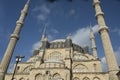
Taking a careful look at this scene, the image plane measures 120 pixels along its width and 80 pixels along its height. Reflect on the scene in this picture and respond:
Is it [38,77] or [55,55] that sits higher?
[55,55]

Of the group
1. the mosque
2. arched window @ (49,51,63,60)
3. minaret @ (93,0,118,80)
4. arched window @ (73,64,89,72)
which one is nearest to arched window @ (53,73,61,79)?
the mosque

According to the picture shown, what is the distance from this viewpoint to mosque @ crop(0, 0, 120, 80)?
17.5m

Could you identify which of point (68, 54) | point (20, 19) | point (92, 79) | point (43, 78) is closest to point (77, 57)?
point (68, 54)

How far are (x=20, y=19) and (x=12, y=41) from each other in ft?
13.7

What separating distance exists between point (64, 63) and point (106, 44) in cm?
1244

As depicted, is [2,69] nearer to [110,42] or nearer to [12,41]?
[12,41]

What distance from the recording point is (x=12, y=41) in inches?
806

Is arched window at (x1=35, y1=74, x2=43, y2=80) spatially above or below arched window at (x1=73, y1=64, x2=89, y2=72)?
below

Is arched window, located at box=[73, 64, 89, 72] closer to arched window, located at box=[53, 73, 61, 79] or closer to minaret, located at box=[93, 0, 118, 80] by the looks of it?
arched window, located at box=[53, 73, 61, 79]

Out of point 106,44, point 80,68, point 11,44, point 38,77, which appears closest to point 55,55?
point 80,68

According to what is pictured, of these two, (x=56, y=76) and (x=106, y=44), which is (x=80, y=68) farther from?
(x=106, y=44)

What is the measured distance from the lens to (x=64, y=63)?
2839 cm

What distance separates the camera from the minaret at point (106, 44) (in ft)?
50.5

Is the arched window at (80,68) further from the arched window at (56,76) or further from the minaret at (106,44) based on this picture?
the minaret at (106,44)
